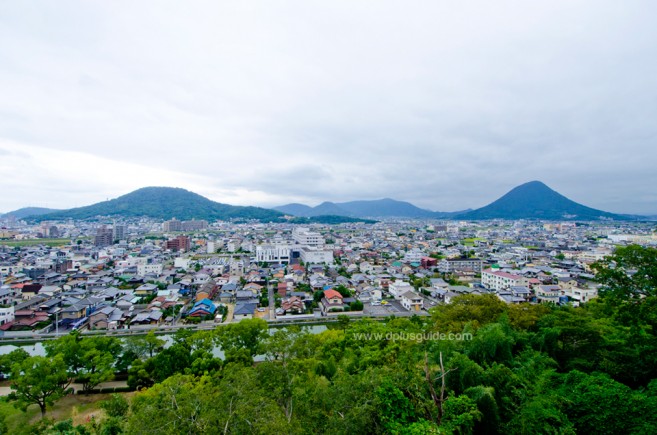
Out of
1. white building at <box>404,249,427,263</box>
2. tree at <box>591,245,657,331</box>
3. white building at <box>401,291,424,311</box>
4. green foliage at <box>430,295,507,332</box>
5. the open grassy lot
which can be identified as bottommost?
the open grassy lot

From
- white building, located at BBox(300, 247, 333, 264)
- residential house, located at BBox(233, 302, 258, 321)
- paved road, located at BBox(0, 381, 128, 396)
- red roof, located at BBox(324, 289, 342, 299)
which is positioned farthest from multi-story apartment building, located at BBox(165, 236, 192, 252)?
paved road, located at BBox(0, 381, 128, 396)

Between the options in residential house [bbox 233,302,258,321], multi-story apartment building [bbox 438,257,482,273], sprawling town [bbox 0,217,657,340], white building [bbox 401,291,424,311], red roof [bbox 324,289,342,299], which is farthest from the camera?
multi-story apartment building [bbox 438,257,482,273]

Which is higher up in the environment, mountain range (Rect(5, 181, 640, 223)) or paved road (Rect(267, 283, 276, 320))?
mountain range (Rect(5, 181, 640, 223))

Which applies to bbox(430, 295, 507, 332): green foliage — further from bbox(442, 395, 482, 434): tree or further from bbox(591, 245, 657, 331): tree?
bbox(442, 395, 482, 434): tree

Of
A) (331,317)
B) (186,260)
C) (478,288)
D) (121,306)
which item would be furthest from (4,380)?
(478,288)

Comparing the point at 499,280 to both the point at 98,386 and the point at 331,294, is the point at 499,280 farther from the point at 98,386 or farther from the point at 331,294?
the point at 98,386

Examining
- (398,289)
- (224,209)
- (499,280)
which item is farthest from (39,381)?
(224,209)

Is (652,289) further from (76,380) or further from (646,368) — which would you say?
(76,380)
